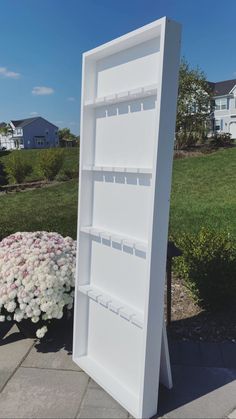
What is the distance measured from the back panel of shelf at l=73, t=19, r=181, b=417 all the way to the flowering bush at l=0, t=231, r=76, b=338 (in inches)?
11.4

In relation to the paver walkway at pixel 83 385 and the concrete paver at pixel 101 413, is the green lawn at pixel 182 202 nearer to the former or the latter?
the paver walkway at pixel 83 385

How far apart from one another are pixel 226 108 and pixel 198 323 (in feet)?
166

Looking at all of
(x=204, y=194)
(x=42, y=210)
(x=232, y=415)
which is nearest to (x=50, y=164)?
(x=42, y=210)

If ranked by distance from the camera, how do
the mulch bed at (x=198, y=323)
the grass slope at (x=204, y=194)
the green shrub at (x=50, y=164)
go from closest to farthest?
the mulch bed at (x=198, y=323) < the grass slope at (x=204, y=194) < the green shrub at (x=50, y=164)

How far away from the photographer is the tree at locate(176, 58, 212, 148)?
29.0 metres

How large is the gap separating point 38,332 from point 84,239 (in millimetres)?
Result: 922

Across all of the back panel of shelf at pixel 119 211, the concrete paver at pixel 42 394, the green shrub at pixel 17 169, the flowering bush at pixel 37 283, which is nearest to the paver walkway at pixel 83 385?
the concrete paver at pixel 42 394

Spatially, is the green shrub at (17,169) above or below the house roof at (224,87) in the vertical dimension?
below

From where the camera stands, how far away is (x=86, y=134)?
9.85ft

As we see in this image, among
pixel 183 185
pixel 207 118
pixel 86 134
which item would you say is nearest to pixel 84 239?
pixel 86 134

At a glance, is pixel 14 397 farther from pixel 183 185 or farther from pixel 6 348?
pixel 183 185

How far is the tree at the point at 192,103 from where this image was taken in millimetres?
29047

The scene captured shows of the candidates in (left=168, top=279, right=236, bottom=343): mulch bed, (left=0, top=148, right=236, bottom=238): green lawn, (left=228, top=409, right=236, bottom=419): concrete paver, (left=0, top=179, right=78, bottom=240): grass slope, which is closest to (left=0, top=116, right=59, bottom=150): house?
(left=0, top=148, right=236, bottom=238): green lawn

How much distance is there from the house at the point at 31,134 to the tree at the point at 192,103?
159 feet
